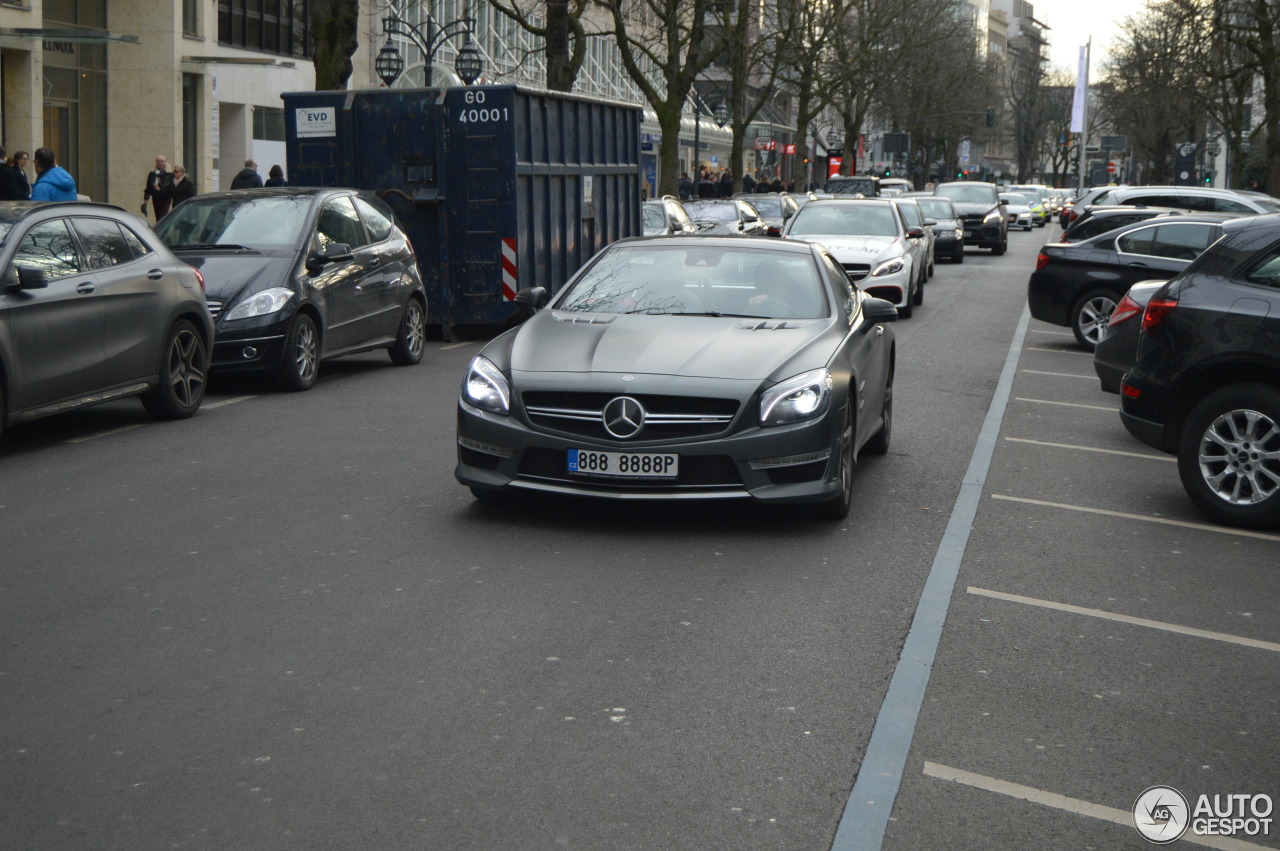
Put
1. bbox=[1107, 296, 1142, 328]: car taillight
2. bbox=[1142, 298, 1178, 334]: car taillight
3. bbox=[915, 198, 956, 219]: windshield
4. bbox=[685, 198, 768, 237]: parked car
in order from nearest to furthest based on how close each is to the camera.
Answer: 1. bbox=[1142, 298, 1178, 334]: car taillight
2. bbox=[1107, 296, 1142, 328]: car taillight
3. bbox=[685, 198, 768, 237]: parked car
4. bbox=[915, 198, 956, 219]: windshield

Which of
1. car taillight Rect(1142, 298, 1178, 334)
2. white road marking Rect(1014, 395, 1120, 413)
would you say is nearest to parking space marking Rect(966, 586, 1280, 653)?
car taillight Rect(1142, 298, 1178, 334)

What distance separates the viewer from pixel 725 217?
103ft

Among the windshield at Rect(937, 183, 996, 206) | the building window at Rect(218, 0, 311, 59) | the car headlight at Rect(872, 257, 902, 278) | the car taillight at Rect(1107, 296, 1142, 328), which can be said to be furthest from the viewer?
the windshield at Rect(937, 183, 996, 206)

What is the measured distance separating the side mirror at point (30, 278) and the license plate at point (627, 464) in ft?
13.4

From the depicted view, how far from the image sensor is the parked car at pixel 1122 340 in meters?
12.2

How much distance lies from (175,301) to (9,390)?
6.40ft

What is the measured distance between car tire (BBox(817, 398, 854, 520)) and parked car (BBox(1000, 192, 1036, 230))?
61626 millimetres

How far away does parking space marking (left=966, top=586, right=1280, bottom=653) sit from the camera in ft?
19.8

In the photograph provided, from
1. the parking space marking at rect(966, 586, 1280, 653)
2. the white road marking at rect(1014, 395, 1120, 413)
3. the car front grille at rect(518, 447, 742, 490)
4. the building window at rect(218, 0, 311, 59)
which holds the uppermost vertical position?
the building window at rect(218, 0, 311, 59)

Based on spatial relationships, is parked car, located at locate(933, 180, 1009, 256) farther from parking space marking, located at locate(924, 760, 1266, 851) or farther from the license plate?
parking space marking, located at locate(924, 760, 1266, 851)

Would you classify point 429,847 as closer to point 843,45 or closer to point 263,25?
point 263,25

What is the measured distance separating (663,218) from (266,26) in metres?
22.0

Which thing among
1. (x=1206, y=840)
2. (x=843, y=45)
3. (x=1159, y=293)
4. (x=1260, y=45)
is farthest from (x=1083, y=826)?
(x=843, y=45)

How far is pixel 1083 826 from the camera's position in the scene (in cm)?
411
